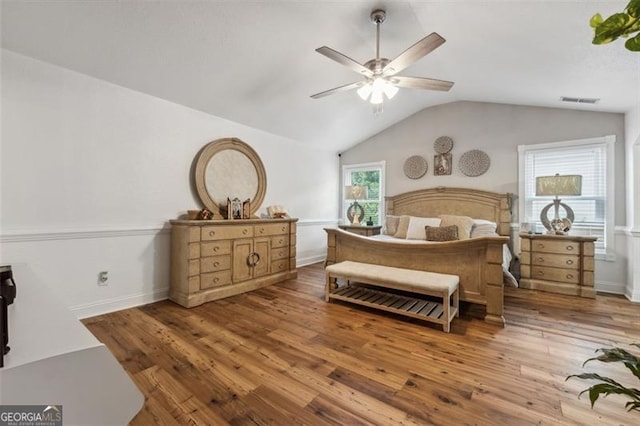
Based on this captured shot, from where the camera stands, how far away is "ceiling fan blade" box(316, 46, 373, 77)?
2.11 meters

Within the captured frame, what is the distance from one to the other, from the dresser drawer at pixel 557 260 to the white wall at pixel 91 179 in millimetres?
4765

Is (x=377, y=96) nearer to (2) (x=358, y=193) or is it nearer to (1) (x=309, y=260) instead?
(2) (x=358, y=193)

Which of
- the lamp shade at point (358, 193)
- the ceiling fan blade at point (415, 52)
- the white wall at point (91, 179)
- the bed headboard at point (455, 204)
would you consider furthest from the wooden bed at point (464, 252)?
the white wall at point (91, 179)

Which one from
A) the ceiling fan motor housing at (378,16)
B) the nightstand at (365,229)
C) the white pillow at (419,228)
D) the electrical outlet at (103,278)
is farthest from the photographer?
the nightstand at (365,229)

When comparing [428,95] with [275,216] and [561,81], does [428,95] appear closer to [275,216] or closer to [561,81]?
[561,81]

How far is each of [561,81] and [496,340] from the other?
113 inches

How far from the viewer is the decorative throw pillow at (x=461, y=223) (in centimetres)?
395

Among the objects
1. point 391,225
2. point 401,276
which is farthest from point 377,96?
point 391,225

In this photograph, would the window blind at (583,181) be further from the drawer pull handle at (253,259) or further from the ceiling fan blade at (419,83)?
the drawer pull handle at (253,259)

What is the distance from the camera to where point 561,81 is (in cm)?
299

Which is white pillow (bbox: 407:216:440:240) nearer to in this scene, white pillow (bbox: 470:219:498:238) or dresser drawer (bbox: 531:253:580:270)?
white pillow (bbox: 470:219:498:238)

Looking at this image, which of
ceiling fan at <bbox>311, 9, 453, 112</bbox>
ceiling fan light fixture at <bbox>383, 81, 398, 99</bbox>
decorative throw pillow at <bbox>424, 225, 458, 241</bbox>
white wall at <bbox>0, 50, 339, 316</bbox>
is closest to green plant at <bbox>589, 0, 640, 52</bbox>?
ceiling fan at <bbox>311, 9, 453, 112</bbox>

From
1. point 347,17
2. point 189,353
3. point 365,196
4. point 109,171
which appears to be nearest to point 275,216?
point 365,196

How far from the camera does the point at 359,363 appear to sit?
2.00 meters
